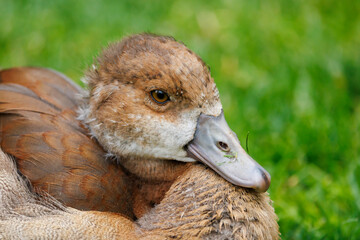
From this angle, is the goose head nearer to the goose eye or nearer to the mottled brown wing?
the goose eye

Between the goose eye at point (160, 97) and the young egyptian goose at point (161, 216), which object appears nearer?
the young egyptian goose at point (161, 216)

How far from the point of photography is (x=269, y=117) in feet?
14.1

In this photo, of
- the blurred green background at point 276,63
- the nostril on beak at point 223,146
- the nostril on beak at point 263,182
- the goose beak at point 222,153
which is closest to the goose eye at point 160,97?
the goose beak at point 222,153

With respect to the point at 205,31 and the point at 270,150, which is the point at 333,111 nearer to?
the point at 270,150

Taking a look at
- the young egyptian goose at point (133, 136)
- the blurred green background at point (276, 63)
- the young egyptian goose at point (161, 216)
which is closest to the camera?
the young egyptian goose at point (161, 216)

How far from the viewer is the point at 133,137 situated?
8.67 feet

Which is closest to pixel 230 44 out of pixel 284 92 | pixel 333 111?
pixel 284 92

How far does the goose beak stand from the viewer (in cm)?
255

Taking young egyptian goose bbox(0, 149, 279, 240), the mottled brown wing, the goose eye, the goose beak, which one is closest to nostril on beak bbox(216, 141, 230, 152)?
the goose beak

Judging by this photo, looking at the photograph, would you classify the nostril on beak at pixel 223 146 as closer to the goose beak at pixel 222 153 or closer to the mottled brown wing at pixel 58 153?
the goose beak at pixel 222 153

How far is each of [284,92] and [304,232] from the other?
173cm

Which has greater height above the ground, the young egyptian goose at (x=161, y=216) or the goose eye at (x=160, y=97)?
the goose eye at (x=160, y=97)

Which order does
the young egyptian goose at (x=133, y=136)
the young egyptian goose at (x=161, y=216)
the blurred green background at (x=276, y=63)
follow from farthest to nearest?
the blurred green background at (x=276, y=63) < the young egyptian goose at (x=133, y=136) < the young egyptian goose at (x=161, y=216)

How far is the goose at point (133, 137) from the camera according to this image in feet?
8.43
